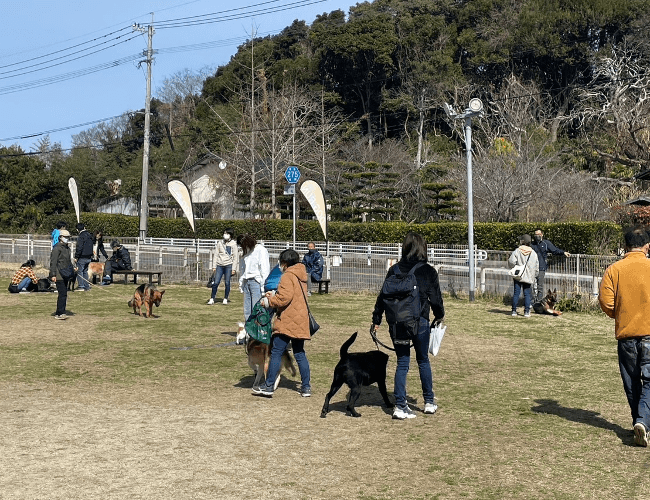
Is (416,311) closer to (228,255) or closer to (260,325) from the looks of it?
(260,325)

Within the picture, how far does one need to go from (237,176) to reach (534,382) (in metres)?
42.7

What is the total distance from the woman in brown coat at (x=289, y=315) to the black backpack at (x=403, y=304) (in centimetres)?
112

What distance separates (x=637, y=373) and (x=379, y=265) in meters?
14.1

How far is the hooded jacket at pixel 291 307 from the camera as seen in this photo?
7391mm

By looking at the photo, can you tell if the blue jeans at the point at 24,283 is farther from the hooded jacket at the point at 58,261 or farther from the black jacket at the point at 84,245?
the hooded jacket at the point at 58,261

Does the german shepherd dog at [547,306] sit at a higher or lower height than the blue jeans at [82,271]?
lower

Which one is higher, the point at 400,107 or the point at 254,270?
the point at 400,107

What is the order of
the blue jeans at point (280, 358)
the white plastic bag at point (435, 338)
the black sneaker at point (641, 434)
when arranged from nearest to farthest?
the black sneaker at point (641, 434)
the white plastic bag at point (435, 338)
the blue jeans at point (280, 358)

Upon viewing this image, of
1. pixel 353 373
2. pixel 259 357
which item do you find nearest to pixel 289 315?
pixel 259 357

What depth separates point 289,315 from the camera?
7.42 meters

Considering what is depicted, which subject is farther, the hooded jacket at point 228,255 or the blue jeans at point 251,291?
the hooded jacket at point 228,255

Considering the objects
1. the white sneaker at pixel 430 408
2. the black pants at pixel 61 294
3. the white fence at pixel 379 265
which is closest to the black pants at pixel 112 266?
the white fence at pixel 379 265

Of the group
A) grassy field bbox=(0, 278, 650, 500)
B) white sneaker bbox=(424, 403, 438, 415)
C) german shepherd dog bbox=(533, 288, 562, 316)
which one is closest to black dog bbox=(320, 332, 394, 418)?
grassy field bbox=(0, 278, 650, 500)

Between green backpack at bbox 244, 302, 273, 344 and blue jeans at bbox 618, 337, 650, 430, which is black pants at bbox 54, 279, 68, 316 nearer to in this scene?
green backpack at bbox 244, 302, 273, 344
